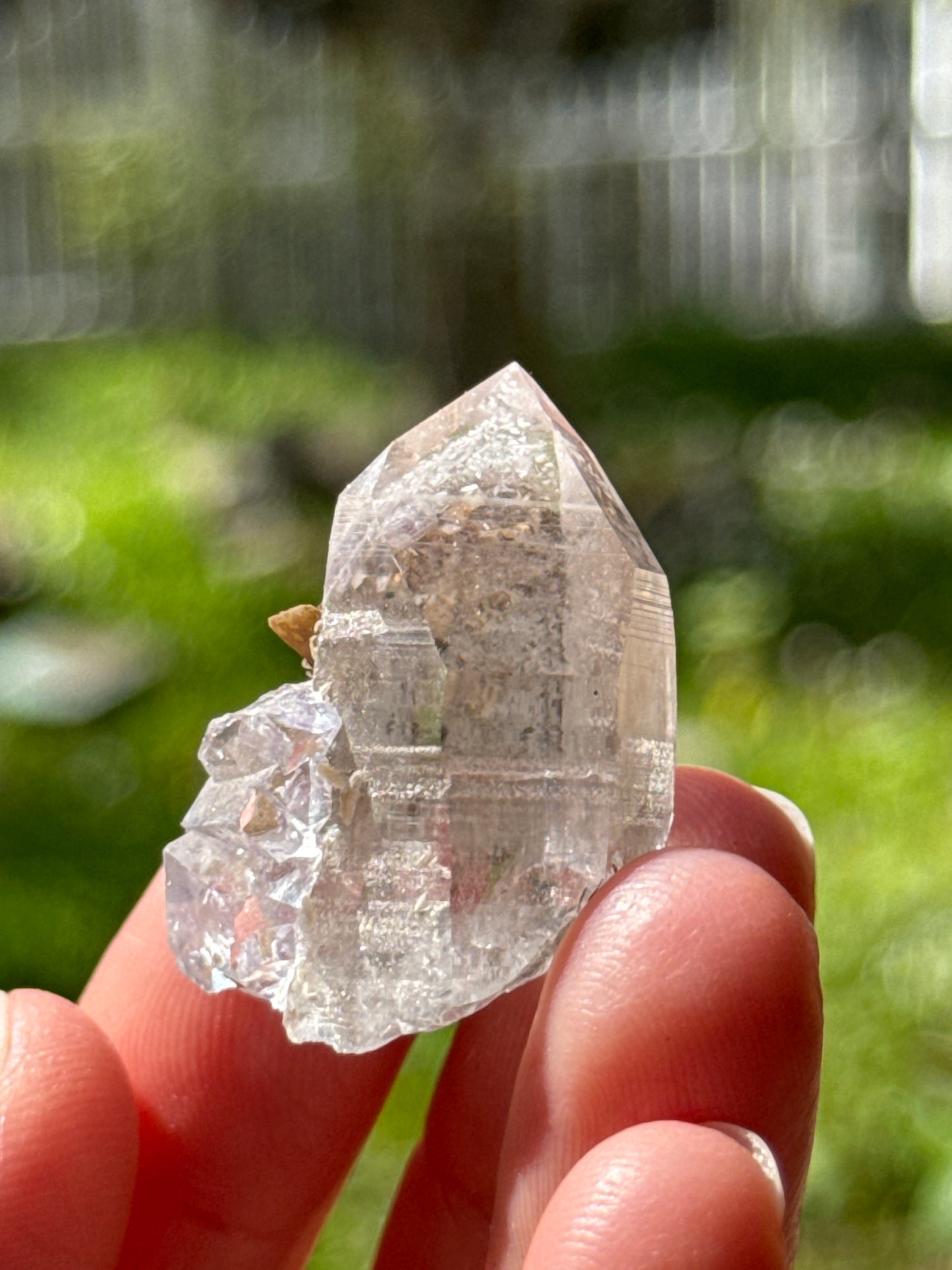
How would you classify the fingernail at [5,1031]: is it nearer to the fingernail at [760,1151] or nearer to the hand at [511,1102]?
the hand at [511,1102]

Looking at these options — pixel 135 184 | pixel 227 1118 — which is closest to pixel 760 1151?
pixel 227 1118

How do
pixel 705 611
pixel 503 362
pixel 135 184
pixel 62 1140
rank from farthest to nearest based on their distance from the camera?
pixel 135 184, pixel 503 362, pixel 705 611, pixel 62 1140

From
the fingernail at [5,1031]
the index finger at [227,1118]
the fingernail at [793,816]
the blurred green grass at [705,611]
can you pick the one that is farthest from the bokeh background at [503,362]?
the fingernail at [5,1031]

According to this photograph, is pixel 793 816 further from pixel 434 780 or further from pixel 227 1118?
pixel 227 1118

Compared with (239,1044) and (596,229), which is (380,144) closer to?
(596,229)

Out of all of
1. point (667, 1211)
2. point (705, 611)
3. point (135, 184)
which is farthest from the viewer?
point (135, 184)

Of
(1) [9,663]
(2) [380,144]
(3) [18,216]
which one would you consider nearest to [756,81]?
(2) [380,144]
